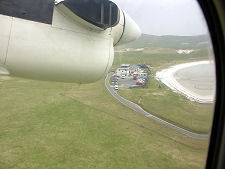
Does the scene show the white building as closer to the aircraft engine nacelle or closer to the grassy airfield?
the grassy airfield

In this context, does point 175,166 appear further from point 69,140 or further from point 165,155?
point 69,140

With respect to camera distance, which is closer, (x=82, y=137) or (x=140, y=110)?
(x=82, y=137)

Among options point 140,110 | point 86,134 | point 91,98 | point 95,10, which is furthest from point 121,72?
point 95,10

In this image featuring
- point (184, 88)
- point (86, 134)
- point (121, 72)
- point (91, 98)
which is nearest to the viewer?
point (86, 134)

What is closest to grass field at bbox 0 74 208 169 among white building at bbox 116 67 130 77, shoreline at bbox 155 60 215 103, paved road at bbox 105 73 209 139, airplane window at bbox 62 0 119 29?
paved road at bbox 105 73 209 139

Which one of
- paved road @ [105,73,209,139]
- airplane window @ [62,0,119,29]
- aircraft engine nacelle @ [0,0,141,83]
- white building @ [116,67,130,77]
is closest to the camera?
aircraft engine nacelle @ [0,0,141,83]

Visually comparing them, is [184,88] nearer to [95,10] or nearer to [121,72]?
[95,10]

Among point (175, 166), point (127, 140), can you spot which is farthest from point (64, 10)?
point (127, 140)
